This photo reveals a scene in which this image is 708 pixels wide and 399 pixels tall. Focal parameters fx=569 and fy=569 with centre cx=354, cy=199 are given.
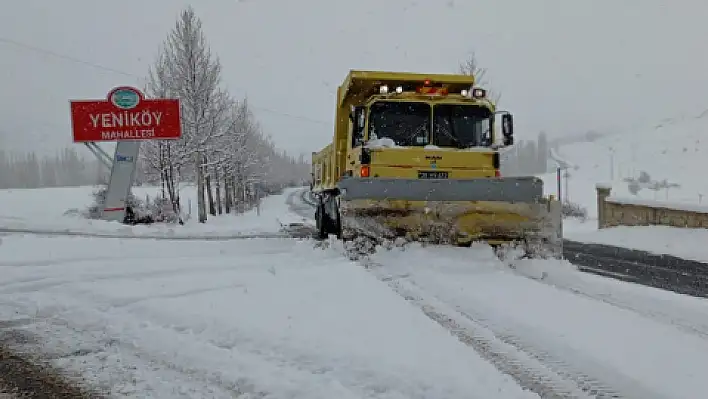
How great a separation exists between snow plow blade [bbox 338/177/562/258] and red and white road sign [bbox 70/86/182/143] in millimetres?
11861

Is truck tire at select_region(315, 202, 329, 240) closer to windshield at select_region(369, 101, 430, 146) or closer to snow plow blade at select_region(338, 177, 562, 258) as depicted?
windshield at select_region(369, 101, 430, 146)

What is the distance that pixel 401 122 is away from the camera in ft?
31.1

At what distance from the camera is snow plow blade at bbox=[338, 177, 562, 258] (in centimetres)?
746

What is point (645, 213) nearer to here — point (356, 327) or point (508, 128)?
point (508, 128)

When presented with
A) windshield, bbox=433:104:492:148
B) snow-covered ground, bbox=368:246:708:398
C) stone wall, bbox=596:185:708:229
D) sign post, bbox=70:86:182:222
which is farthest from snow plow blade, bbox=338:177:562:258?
sign post, bbox=70:86:182:222

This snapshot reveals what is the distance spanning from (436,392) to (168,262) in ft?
16.7

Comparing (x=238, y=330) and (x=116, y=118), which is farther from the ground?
(x=116, y=118)

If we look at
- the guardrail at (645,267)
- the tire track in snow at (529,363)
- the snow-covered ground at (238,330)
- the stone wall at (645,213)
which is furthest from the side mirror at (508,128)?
the stone wall at (645,213)

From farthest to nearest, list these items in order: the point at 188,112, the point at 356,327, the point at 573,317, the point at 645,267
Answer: the point at 188,112 < the point at 645,267 < the point at 573,317 < the point at 356,327

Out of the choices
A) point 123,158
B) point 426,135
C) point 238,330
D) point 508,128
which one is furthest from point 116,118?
point 238,330

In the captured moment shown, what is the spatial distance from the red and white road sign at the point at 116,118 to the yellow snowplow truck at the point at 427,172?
7.53m

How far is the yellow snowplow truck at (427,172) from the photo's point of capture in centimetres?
751

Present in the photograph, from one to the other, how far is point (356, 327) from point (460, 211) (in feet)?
12.1

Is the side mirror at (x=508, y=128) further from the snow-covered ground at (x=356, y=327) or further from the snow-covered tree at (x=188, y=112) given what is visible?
the snow-covered tree at (x=188, y=112)
